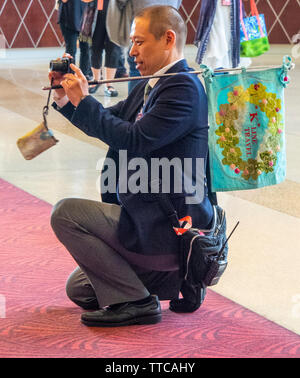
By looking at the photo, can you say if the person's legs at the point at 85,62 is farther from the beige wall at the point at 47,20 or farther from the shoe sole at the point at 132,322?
the shoe sole at the point at 132,322

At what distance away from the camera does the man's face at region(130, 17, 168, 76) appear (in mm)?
2357

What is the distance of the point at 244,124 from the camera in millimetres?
2486

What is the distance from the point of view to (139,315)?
2453 mm

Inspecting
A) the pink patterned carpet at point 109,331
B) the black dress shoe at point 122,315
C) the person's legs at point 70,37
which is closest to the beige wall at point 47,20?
the person's legs at point 70,37

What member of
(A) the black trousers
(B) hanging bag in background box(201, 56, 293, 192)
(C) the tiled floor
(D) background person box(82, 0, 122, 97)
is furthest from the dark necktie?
(D) background person box(82, 0, 122, 97)

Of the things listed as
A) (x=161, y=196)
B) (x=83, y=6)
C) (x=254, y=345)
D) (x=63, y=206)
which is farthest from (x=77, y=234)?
(x=83, y=6)

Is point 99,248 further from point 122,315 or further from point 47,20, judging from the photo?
point 47,20

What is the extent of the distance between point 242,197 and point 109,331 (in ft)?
5.60

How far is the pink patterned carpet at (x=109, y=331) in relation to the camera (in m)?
2.27

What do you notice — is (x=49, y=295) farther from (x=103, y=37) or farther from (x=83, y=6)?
(x=83, y=6)

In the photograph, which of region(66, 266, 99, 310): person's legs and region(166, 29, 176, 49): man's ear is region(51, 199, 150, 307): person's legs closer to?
region(66, 266, 99, 310): person's legs

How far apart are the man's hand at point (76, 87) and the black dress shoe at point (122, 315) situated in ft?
2.15

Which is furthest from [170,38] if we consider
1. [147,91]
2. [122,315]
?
[122,315]

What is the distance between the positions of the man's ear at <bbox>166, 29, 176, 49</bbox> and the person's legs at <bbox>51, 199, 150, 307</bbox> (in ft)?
1.74
